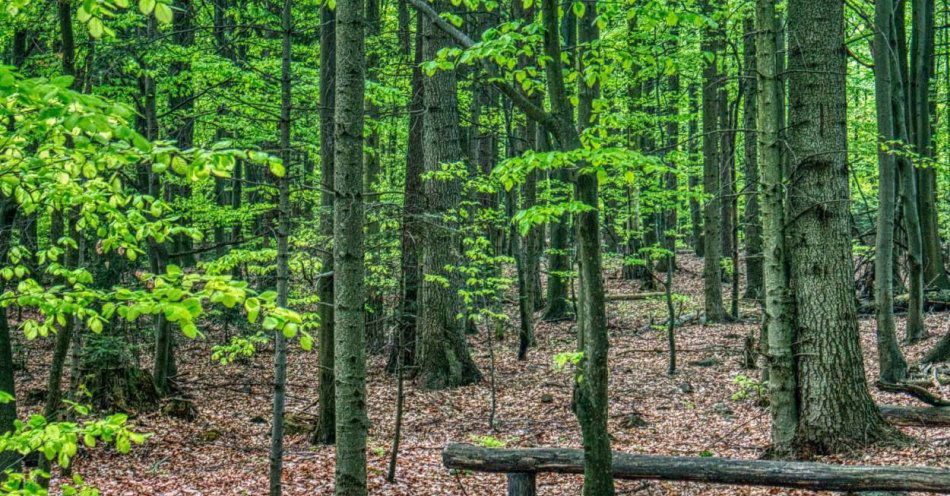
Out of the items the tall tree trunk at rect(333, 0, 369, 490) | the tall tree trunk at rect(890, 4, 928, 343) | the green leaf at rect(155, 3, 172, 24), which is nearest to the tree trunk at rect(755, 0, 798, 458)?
the tall tree trunk at rect(333, 0, 369, 490)

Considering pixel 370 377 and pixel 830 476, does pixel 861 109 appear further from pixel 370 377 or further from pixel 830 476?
pixel 830 476

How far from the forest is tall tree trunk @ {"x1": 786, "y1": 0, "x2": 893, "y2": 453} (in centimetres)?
2

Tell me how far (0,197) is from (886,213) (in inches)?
449

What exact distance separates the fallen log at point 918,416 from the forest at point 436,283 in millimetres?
23

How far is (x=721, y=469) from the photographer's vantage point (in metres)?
5.81

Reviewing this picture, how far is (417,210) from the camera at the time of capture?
35.3ft

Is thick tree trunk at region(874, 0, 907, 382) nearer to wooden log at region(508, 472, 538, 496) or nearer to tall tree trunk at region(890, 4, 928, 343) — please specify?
tall tree trunk at region(890, 4, 928, 343)

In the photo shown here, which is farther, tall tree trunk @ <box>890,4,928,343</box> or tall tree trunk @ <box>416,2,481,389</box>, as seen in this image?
tall tree trunk @ <box>416,2,481,389</box>

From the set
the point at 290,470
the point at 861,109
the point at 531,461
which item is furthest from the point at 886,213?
the point at 861,109

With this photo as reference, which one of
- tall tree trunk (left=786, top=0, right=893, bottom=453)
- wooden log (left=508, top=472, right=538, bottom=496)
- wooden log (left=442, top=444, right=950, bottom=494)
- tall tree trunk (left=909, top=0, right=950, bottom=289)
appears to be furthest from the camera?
tall tree trunk (left=909, top=0, right=950, bottom=289)

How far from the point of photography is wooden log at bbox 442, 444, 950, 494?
17.4 ft

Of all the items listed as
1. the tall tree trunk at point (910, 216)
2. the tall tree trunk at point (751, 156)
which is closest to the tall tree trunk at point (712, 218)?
the tall tree trunk at point (751, 156)

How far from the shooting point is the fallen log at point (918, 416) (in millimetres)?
7062

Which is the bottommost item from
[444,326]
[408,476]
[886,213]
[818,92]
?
[408,476]
